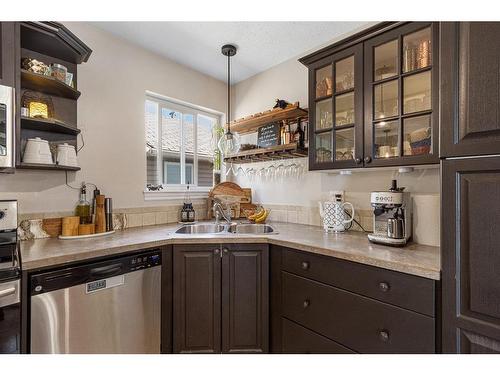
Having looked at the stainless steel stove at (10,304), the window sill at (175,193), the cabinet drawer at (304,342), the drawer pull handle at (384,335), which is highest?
the window sill at (175,193)

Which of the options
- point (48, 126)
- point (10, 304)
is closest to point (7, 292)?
point (10, 304)

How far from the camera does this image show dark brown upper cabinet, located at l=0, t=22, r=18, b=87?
4.28 feet

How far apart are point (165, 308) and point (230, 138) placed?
5.01ft

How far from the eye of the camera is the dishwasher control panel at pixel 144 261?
1506 millimetres

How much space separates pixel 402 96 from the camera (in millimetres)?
1491

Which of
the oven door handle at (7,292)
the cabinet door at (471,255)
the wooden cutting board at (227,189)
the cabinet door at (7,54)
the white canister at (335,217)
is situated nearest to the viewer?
the cabinet door at (471,255)

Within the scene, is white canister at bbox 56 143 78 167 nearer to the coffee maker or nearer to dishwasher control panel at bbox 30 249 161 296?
dishwasher control panel at bbox 30 249 161 296

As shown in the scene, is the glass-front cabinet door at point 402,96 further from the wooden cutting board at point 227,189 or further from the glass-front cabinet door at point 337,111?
the wooden cutting board at point 227,189

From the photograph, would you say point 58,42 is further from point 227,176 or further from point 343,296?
point 343,296

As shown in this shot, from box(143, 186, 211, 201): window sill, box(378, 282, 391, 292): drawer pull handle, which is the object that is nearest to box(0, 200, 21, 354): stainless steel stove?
box(143, 186, 211, 201): window sill

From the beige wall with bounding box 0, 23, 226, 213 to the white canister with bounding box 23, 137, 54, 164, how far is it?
0.21m

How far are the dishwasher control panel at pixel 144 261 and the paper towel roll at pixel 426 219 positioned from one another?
63.8 inches

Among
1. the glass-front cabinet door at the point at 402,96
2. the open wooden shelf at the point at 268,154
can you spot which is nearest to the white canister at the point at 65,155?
the open wooden shelf at the point at 268,154

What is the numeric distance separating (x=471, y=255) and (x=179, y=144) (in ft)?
7.91
